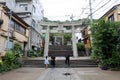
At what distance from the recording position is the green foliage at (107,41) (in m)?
16.8

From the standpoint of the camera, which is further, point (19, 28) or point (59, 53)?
point (59, 53)

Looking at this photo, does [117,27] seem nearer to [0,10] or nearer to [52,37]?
[0,10]

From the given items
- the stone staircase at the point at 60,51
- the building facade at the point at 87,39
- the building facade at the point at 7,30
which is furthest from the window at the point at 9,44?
the building facade at the point at 87,39

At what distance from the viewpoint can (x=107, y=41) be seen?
17.1 m

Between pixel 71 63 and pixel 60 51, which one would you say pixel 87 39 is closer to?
pixel 60 51

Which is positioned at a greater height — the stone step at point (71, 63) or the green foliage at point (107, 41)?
the green foliage at point (107, 41)

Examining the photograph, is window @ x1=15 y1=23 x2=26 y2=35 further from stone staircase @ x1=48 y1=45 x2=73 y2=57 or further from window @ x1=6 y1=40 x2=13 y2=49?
stone staircase @ x1=48 y1=45 x2=73 y2=57

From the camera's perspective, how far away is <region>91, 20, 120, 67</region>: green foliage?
16828mm

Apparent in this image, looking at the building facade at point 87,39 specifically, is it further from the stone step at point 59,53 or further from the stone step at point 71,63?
the stone step at point 71,63

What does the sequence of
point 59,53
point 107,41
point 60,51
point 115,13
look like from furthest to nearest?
point 60,51 → point 59,53 → point 115,13 → point 107,41

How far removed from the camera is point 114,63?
16.7 metres

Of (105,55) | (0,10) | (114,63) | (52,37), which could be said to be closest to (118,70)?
(114,63)

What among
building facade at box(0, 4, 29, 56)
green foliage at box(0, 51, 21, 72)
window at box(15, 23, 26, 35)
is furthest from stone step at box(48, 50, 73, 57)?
green foliage at box(0, 51, 21, 72)

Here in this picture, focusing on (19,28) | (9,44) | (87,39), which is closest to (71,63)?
(9,44)
